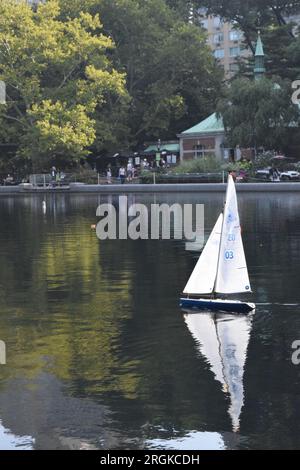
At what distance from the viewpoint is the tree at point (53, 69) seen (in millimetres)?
73938

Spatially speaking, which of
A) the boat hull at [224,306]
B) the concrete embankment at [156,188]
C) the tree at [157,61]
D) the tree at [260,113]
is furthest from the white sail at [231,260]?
the tree at [157,61]

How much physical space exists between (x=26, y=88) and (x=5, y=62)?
341 cm

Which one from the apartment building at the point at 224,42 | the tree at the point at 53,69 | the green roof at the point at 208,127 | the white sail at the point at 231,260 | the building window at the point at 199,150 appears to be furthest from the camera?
the apartment building at the point at 224,42

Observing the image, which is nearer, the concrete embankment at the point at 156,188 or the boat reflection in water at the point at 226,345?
the boat reflection in water at the point at 226,345

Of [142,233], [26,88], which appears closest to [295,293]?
[142,233]

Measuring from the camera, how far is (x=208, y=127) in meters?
83.0

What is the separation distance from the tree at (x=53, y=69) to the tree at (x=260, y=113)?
13605 mm

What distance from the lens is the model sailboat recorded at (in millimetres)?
16062

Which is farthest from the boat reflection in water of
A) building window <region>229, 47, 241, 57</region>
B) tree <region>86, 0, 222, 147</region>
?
building window <region>229, 47, 241, 57</region>

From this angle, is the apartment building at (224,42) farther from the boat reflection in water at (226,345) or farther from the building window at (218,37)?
the boat reflection in water at (226,345)

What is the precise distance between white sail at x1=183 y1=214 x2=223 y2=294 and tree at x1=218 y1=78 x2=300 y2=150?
167ft

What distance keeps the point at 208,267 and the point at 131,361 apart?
4404 millimetres

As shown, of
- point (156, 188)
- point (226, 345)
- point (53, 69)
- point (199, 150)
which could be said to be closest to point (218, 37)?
point (199, 150)
